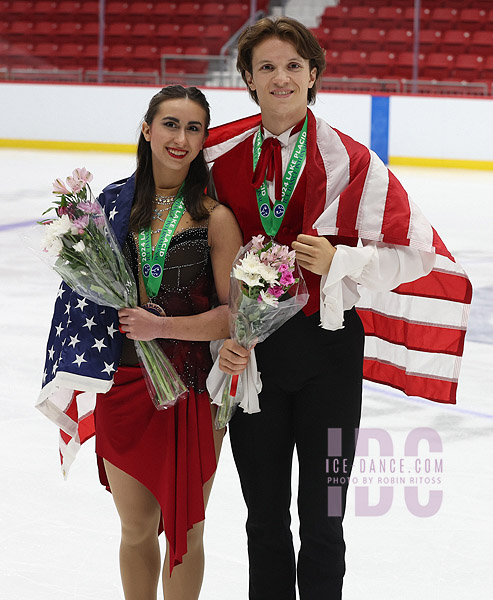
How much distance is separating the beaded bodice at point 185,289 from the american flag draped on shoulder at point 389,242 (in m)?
0.25

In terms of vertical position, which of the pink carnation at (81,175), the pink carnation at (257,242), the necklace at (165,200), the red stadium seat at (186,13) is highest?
the red stadium seat at (186,13)

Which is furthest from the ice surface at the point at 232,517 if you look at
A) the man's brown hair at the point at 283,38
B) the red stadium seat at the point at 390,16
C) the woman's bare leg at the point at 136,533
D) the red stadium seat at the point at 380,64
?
the red stadium seat at the point at 390,16

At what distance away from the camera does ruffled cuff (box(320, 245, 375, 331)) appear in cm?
200

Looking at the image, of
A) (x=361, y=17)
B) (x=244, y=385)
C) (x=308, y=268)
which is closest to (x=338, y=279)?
(x=308, y=268)

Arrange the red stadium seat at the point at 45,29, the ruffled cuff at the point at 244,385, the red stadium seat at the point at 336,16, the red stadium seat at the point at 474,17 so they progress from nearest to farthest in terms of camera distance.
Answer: the ruffled cuff at the point at 244,385
the red stadium seat at the point at 336,16
the red stadium seat at the point at 474,17
the red stadium seat at the point at 45,29

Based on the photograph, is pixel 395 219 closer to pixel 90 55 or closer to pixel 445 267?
pixel 445 267

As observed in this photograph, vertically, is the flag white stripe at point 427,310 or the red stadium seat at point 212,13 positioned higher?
the red stadium seat at point 212,13

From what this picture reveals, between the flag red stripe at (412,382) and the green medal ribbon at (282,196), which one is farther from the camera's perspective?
the flag red stripe at (412,382)

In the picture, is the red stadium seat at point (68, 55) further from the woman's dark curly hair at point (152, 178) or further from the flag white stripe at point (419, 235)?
the flag white stripe at point (419, 235)

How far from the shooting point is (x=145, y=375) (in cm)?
208

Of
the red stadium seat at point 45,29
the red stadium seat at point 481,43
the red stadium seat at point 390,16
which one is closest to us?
the red stadium seat at point 390,16

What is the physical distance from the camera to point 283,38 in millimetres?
2070

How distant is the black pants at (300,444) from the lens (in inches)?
82.1

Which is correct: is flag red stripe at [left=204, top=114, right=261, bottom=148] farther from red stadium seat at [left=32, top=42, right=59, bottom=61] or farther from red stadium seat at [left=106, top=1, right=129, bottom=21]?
red stadium seat at [left=106, top=1, right=129, bottom=21]
